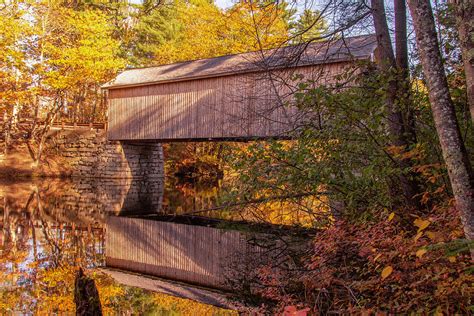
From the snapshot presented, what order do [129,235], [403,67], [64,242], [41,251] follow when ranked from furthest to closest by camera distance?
[129,235] < [64,242] < [41,251] < [403,67]

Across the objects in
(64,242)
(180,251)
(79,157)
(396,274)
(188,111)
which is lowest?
(180,251)

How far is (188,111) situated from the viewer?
14.7m

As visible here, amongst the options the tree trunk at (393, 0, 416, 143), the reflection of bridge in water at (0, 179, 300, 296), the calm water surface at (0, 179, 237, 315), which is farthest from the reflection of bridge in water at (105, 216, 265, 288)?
the tree trunk at (393, 0, 416, 143)

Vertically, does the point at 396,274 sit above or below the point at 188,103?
below

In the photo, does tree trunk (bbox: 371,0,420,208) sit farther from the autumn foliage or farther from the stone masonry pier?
the stone masonry pier

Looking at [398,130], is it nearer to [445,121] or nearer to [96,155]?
[445,121]

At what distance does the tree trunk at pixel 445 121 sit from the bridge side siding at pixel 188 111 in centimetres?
943

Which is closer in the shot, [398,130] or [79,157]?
[398,130]

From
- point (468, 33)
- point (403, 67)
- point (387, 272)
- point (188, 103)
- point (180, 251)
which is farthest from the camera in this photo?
point (188, 103)

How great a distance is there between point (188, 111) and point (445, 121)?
1288cm

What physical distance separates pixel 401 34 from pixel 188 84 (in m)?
11.3

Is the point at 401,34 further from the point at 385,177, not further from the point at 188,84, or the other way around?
the point at 188,84

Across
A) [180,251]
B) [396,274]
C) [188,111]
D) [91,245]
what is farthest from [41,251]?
[188,111]

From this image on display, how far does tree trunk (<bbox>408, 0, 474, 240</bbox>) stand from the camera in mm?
2098
